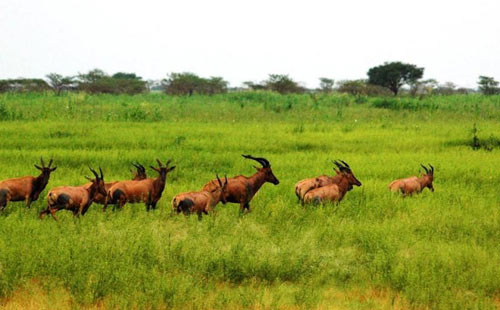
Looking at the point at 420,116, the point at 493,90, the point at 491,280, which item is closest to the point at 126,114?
the point at 420,116

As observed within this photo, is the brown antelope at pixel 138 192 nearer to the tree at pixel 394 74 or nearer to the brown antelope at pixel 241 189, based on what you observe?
the brown antelope at pixel 241 189

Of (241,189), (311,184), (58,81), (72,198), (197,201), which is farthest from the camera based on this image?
(58,81)

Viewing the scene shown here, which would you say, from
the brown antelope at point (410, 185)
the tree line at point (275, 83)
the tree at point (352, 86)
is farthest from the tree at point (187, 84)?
the brown antelope at point (410, 185)

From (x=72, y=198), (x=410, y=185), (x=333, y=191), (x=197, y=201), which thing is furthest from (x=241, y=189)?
A: (x=410, y=185)

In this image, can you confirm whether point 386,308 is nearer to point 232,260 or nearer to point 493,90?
point 232,260

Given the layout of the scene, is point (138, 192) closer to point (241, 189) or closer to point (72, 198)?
point (72, 198)

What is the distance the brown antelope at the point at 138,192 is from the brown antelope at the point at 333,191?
8.79ft

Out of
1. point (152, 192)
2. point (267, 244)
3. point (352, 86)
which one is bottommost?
point (267, 244)

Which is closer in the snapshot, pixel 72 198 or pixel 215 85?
pixel 72 198

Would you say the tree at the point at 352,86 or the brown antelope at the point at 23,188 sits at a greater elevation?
the tree at the point at 352,86

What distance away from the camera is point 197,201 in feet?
32.9

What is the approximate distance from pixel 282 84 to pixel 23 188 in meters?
64.0

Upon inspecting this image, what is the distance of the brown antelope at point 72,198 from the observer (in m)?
9.82

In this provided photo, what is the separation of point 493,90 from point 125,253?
251 ft
